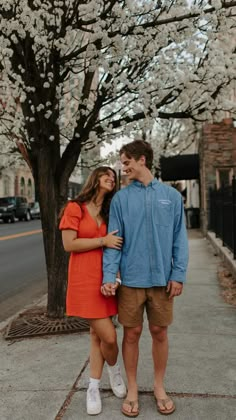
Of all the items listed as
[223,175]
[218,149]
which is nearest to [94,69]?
[218,149]

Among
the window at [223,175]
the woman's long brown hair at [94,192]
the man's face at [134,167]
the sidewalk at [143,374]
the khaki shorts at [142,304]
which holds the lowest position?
the sidewalk at [143,374]

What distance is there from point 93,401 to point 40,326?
8.11 feet

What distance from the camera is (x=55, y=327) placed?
5.77 m

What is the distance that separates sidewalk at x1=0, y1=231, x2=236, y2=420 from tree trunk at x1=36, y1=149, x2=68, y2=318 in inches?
26.9

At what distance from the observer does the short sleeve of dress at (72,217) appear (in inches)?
139

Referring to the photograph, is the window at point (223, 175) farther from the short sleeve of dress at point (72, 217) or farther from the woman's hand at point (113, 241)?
the woman's hand at point (113, 241)

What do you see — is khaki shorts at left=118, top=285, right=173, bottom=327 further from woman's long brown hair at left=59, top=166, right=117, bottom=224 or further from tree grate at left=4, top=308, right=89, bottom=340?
tree grate at left=4, top=308, right=89, bottom=340

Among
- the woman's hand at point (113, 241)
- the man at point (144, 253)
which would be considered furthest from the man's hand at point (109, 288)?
the woman's hand at point (113, 241)

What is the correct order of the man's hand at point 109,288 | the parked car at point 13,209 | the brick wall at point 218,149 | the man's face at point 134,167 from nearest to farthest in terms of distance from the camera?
the man's hand at point 109,288 → the man's face at point 134,167 → the brick wall at point 218,149 → the parked car at point 13,209

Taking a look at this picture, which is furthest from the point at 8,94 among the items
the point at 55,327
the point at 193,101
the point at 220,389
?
the point at 220,389

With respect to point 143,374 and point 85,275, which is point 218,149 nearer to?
point 143,374

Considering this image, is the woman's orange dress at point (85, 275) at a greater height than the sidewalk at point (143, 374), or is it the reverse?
the woman's orange dress at point (85, 275)

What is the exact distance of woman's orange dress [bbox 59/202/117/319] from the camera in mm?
3449

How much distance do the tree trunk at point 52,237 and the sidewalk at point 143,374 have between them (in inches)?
26.9
